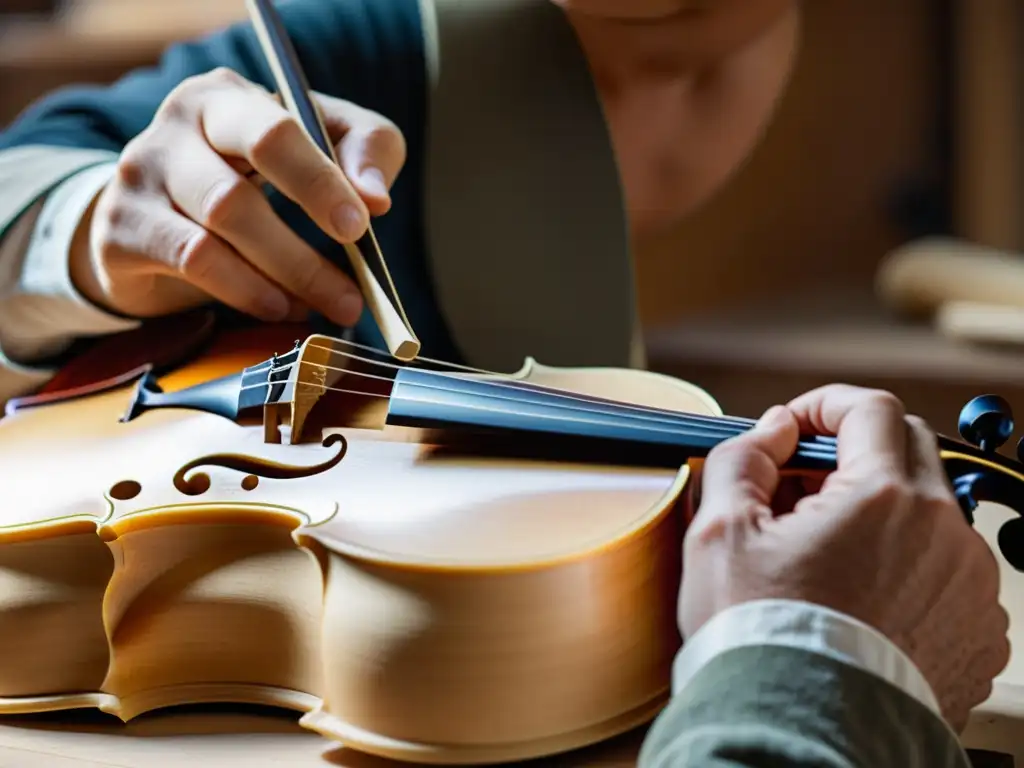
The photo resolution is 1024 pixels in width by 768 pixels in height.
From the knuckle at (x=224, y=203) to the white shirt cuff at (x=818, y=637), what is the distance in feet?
1.00

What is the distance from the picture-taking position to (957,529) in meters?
0.31

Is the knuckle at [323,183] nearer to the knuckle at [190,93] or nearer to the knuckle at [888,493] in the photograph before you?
the knuckle at [190,93]

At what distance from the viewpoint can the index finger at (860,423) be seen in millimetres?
321

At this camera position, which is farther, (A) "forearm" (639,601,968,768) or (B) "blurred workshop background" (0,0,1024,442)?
(B) "blurred workshop background" (0,0,1024,442)

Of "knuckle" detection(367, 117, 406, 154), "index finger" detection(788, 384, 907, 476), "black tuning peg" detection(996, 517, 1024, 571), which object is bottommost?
"black tuning peg" detection(996, 517, 1024, 571)

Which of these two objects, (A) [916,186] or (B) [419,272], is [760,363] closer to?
(A) [916,186]

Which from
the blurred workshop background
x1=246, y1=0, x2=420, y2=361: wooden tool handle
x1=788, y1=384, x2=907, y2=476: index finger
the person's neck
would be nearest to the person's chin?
the person's neck

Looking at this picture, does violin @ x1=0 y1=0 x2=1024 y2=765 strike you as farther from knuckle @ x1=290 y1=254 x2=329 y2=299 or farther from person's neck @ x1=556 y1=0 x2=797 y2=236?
person's neck @ x1=556 y1=0 x2=797 y2=236

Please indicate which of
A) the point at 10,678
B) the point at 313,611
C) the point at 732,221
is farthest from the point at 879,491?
the point at 732,221

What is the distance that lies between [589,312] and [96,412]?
0.33 m

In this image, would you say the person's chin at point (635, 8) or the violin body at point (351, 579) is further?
the person's chin at point (635, 8)

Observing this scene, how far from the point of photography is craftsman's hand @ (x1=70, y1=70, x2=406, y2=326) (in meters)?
0.48

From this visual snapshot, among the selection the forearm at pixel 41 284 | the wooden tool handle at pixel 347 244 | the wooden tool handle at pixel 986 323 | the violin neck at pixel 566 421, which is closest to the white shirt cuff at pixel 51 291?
the forearm at pixel 41 284

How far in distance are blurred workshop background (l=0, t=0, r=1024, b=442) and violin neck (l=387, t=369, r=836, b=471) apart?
79 centimetres
